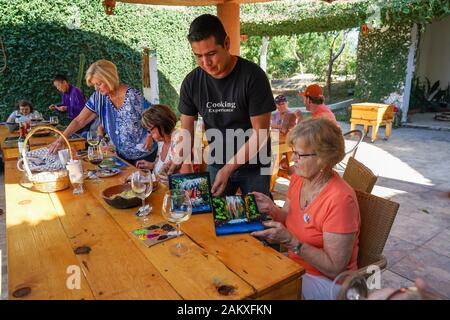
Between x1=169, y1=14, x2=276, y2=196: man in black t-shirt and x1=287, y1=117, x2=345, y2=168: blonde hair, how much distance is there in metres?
0.54

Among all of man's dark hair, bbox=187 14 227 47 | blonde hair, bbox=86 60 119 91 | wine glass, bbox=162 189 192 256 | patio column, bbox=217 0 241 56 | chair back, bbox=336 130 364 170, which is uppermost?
patio column, bbox=217 0 241 56

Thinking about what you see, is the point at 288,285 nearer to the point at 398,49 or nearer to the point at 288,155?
the point at 288,155

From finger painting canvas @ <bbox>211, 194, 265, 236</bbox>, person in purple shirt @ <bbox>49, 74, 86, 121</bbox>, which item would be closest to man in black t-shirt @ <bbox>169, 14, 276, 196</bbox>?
finger painting canvas @ <bbox>211, 194, 265, 236</bbox>

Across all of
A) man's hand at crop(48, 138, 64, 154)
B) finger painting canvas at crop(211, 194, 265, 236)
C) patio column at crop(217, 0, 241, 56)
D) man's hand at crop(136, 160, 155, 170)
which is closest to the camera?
finger painting canvas at crop(211, 194, 265, 236)

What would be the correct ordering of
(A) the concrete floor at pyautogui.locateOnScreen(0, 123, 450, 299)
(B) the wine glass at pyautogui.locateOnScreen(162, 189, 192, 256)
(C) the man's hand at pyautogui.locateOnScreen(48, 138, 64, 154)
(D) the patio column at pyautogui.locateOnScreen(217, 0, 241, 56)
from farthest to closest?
1. (D) the patio column at pyautogui.locateOnScreen(217, 0, 241, 56)
2. (A) the concrete floor at pyautogui.locateOnScreen(0, 123, 450, 299)
3. (C) the man's hand at pyautogui.locateOnScreen(48, 138, 64, 154)
4. (B) the wine glass at pyautogui.locateOnScreen(162, 189, 192, 256)

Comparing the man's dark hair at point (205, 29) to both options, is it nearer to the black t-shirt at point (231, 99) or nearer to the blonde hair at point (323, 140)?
the black t-shirt at point (231, 99)

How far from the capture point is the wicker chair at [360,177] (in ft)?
6.18

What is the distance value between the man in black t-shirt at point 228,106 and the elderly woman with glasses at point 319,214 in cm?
48

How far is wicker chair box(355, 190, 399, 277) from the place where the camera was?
1.64 meters

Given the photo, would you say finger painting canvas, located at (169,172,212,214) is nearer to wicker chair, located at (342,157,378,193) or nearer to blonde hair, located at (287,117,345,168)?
blonde hair, located at (287,117,345,168)

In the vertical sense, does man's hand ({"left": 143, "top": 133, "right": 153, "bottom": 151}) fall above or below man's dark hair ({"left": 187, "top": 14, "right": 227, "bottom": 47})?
below

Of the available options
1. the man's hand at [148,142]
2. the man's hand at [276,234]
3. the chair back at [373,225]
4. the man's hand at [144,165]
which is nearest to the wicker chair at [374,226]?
the chair back at [373,225]

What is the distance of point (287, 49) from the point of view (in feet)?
76.9

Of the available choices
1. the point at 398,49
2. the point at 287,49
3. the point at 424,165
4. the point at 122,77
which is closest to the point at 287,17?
the point at 398,49
